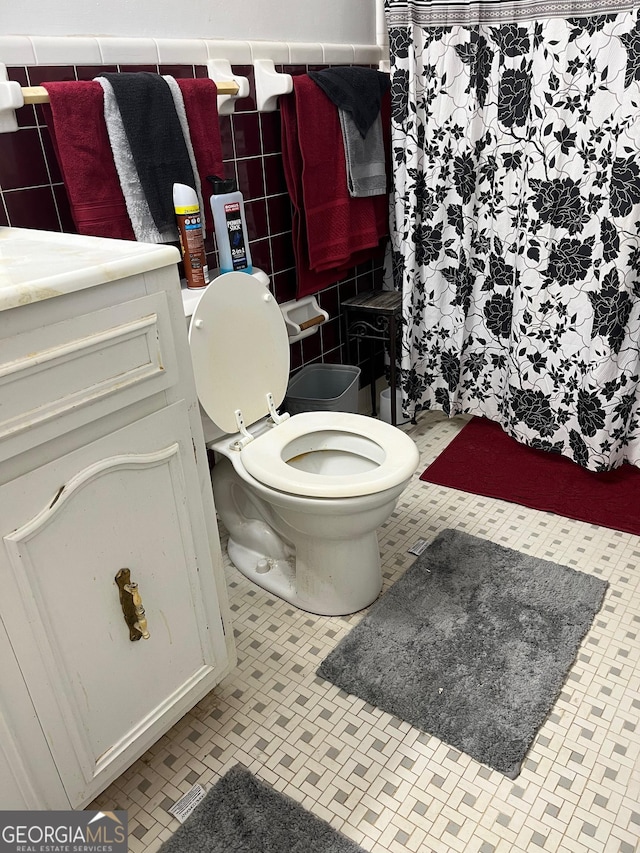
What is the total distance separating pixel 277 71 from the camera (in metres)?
1.90

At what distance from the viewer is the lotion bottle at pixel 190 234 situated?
60.1 inches

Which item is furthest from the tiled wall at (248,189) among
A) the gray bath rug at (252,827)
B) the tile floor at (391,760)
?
the gray bath rug at (252,827)

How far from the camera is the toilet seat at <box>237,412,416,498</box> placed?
1.49 m

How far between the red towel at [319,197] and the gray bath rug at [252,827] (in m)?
1.46

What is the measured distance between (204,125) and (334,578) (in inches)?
46.2

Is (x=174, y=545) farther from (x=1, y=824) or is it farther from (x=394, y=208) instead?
(x=394, y=208)

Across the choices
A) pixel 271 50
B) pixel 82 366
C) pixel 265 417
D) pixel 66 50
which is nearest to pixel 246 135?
pixel 271 50

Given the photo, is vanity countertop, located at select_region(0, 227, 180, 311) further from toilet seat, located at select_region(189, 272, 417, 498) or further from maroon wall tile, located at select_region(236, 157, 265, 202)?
maroon wall tile, located at select_region(236, 157, 265, 202)

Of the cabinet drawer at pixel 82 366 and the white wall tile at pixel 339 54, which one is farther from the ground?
the white wall tile at pixel 339 54

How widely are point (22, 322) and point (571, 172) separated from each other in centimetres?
170

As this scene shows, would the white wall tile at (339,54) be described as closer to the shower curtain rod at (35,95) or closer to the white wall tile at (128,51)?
the white wall tile at (128,51)

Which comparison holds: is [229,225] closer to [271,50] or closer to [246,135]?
[246,135]

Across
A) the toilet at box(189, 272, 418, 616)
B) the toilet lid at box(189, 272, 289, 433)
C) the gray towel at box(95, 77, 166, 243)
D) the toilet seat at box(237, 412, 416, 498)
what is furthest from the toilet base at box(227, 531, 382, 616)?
the gray towel at box(95, 77, 166, 243)
